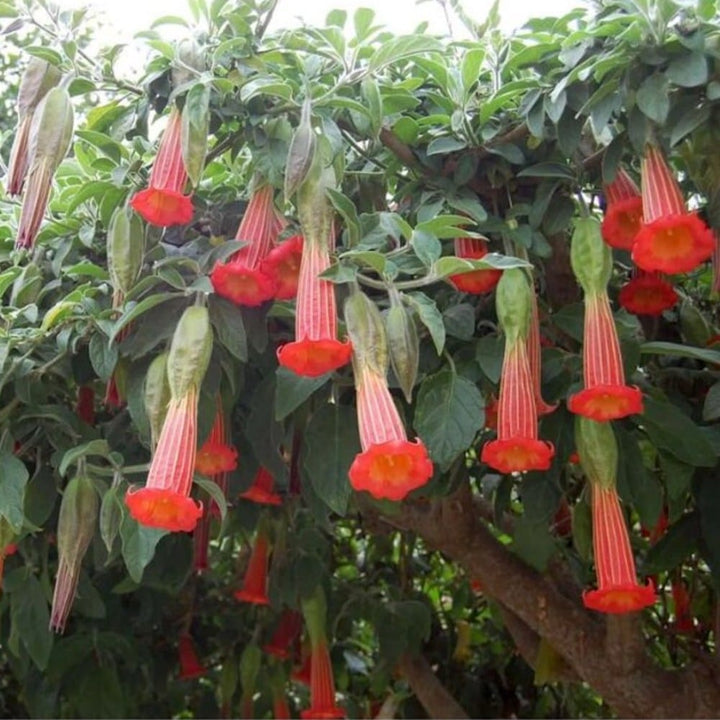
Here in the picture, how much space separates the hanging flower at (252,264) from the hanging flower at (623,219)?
370 mm

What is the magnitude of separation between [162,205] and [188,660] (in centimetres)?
142

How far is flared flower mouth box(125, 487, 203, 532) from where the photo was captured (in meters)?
0.97

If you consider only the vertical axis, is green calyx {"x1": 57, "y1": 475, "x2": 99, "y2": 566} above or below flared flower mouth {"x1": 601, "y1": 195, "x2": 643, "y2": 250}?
below

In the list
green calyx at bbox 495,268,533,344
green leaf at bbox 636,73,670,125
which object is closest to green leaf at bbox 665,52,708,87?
green leaf at bbox 636,73,670,125

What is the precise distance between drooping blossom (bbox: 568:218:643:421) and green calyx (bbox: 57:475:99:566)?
0.52 m

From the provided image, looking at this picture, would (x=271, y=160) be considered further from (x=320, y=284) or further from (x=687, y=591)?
(x=687, y=591)

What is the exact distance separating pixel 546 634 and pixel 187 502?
83 cm

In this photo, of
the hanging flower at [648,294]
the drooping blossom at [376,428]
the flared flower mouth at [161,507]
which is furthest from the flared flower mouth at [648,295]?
the flared flower mouth at [161,507]

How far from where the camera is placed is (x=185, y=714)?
3.00 metres

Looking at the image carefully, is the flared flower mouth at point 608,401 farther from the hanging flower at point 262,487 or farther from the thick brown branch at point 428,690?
the thick brown branch at point 428,690

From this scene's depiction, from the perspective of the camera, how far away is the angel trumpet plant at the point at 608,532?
3.73 ft

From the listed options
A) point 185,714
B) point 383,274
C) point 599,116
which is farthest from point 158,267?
point 185,714

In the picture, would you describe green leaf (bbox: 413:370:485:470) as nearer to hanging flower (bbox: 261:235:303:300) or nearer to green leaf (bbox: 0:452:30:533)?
hanging flower (bbox: 261:235:303:300)

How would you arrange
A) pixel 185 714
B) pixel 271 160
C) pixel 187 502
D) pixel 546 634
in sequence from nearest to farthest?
pixel 187 502
pixel 271 160
pixel 546 634
pixel 185 714
